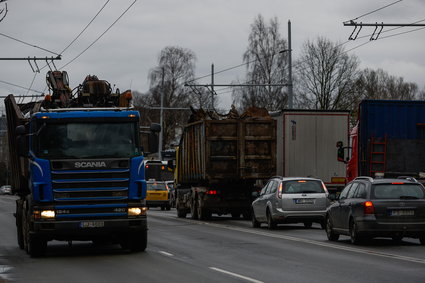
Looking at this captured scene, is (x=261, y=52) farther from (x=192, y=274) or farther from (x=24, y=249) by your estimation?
(x=192, y=274)

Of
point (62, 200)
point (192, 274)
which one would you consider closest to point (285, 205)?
point (62, 200)

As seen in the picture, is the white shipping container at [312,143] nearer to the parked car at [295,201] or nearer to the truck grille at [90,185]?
the parked car at [295,201]

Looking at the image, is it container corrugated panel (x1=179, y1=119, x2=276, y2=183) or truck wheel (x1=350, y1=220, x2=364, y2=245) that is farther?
container corrugated panel (x1=179, y1=119, x2=276, y2=183)

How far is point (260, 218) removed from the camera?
28.8 meters

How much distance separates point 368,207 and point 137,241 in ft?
16.2

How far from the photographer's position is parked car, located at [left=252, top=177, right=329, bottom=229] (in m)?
27.0

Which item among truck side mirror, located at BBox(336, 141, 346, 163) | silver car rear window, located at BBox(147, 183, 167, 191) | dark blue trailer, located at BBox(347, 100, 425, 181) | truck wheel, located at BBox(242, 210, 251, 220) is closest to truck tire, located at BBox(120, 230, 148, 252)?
dark blue trailer, located at BBox(347, 100, 425, 181)

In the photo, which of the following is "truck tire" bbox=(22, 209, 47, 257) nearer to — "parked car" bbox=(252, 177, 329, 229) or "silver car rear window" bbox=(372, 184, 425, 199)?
"silver car rear window" bbox=(372, 184, 425, 199)

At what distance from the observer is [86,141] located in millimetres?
17984

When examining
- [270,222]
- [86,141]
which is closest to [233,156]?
[270,222]

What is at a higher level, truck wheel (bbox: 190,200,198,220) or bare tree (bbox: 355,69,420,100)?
bare tree (bbox: 355,69,420,100)

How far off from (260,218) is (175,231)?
2.88 m

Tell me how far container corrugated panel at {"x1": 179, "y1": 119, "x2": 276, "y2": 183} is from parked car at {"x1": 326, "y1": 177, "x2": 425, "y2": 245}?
1125 centimetres

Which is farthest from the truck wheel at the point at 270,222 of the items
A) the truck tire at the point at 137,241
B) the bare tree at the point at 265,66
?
the bare tree at the point at 265,66
